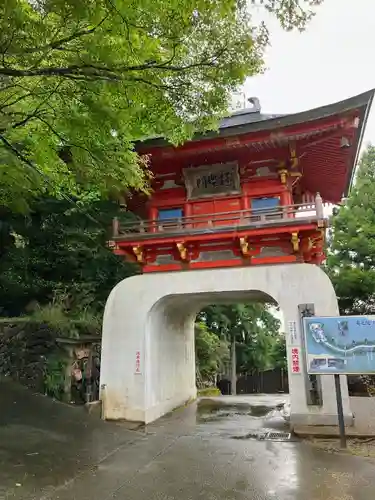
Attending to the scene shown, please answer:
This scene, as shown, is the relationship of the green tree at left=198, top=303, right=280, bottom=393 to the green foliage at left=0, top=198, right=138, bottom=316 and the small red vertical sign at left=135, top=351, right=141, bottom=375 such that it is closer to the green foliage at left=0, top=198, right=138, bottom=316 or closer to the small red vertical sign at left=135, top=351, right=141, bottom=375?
the green foliage at left=0, top=198, right=138, bottom=316

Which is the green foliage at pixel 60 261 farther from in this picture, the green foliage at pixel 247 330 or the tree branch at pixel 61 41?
the tree branch at pixel 61 41

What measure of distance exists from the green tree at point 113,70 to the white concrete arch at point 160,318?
127 inches

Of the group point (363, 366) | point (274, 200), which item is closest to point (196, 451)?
point (363, 366)

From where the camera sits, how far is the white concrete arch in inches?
315

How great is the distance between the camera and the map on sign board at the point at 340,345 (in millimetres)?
6594

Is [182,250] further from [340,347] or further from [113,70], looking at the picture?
[113,70]

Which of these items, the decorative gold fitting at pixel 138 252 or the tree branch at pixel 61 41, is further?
the decorative gold fitting at pixel 138 252

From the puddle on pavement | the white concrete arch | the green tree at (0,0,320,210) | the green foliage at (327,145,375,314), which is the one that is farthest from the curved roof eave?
the green foliage at (327,145,375,314)

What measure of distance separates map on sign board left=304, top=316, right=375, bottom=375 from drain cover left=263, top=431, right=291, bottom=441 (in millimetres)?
1567

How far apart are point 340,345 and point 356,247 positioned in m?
10.4

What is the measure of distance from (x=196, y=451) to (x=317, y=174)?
7754 millimetres

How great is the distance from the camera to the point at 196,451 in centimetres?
648

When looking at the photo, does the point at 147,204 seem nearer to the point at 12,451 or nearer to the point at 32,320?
the point at 32,320

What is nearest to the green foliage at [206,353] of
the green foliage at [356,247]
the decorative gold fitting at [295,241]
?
the green foliage at [356,247]
